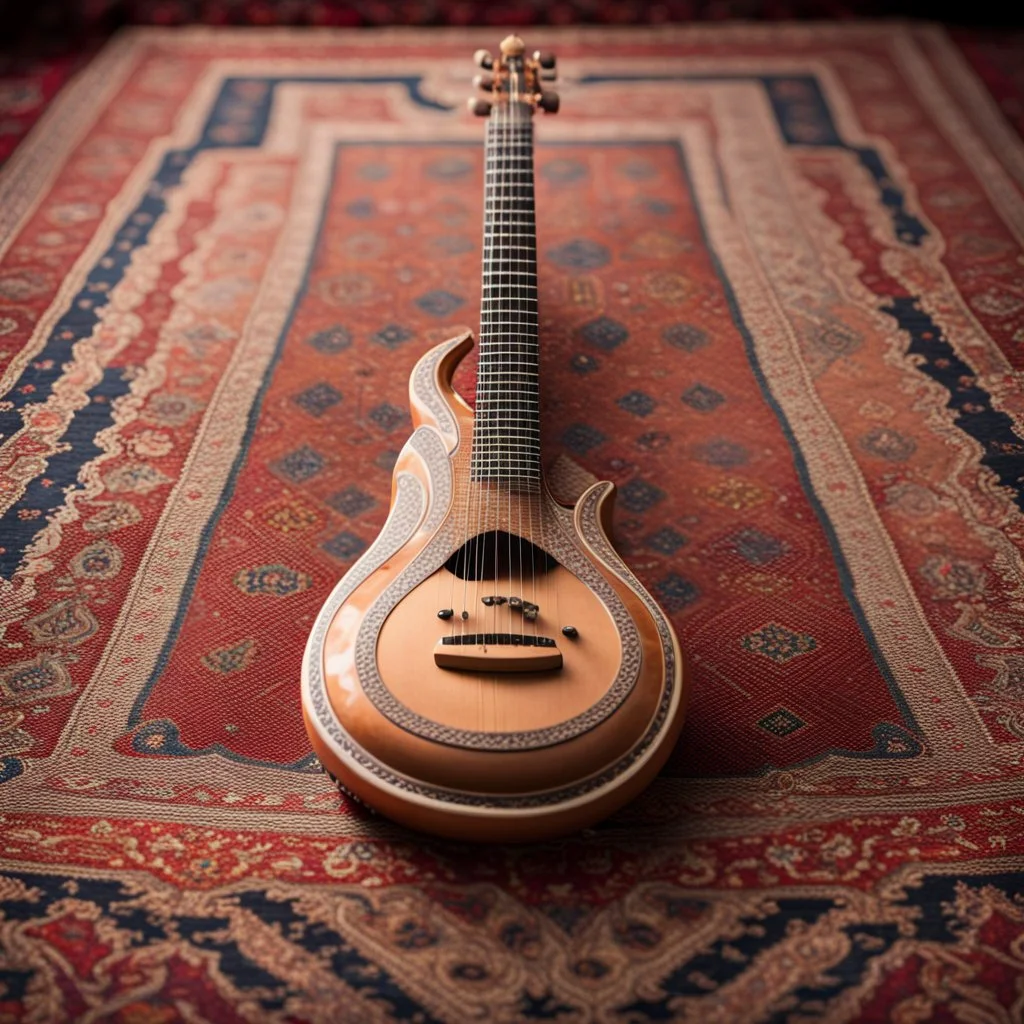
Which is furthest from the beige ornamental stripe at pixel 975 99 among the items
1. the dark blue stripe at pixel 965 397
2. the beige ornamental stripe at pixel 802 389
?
the dark blue stripe at pixel 965 397

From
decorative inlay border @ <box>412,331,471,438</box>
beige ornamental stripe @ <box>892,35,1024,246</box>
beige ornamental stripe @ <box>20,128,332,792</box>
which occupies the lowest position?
beige ornamental stripe @ <box>20,128,332,792</box>

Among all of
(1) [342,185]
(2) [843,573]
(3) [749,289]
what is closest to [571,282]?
(3) [749,289]

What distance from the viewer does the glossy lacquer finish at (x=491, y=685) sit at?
4.21ft

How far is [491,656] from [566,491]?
16.3 inches

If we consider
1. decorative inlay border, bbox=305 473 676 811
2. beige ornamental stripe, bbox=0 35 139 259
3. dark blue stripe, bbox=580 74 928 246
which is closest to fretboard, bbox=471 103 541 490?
decorative inlay border, bbox=305 473 676 811

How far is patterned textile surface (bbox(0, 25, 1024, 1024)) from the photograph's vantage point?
1303 millimetres

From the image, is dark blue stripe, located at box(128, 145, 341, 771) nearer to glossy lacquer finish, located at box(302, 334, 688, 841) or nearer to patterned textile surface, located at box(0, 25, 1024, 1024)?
patterned textile surface, located at box(0, 25, 1024, 1024)

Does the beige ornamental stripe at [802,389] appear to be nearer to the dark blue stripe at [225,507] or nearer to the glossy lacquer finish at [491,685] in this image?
the glossy lacquer finish at [491,685]

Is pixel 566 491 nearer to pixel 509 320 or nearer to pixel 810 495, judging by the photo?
pixel 509 320

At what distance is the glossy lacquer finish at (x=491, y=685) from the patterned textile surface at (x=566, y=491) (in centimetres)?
14

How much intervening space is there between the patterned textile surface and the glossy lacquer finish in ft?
0.47

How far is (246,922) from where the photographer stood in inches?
52.0

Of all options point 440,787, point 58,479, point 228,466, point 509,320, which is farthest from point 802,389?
point 58,479

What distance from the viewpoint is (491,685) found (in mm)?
1349
